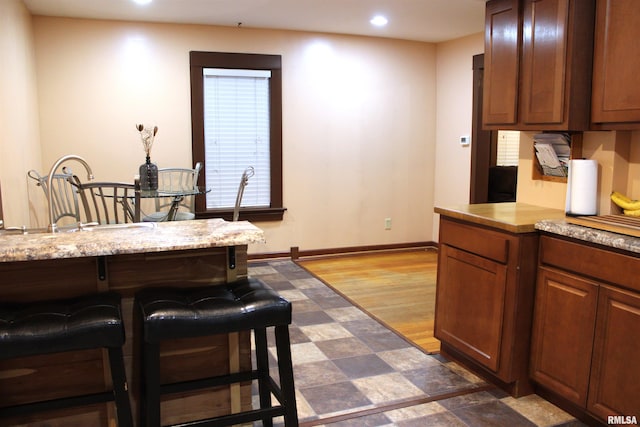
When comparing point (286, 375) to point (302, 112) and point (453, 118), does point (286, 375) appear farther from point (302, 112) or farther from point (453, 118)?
point (453, 118)

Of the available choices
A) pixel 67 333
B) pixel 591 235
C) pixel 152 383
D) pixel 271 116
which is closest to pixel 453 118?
pixel 271 116

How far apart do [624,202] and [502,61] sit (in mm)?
1053

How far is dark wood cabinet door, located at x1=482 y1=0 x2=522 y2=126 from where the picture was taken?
3102 millimetres

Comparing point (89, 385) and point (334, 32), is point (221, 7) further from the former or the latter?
point (89, 385)

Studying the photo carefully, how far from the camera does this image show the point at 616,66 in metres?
2.59

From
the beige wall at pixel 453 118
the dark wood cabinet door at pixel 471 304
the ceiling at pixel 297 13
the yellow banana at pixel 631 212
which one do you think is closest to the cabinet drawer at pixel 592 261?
the dark wood cabinet door at pixel 471 304

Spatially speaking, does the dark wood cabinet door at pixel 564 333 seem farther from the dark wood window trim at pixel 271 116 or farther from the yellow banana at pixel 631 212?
the dark wood window trim at pixel 271 116

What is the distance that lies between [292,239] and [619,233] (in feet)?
12.7

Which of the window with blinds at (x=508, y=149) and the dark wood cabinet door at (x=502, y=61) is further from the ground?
the dark wood cabinet door at (x=502, y=61)

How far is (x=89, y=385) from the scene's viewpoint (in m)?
2.05

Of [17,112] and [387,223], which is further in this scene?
[387,223]

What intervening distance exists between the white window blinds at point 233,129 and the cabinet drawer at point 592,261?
3526mm

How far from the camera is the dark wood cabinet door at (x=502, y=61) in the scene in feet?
10.2

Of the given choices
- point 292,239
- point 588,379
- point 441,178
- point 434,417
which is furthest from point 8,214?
point 441,178
